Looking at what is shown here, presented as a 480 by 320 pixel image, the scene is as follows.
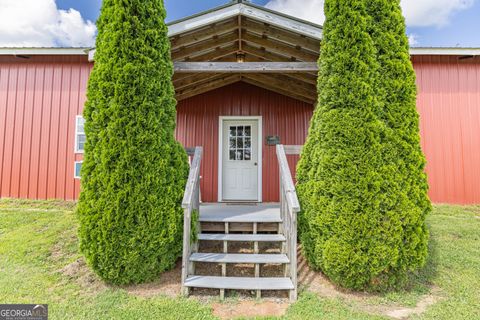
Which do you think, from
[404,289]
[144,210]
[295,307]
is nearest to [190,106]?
[144,210]

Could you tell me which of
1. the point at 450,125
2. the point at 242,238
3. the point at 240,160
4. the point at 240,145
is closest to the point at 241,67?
the point at 242,238

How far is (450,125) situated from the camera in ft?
18.7

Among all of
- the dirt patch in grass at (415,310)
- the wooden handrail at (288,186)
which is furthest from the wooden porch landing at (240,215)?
the dirt patch in grass at (415,310)

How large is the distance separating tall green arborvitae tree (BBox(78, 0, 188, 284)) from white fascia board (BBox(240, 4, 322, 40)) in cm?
150

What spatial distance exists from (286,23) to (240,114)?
2506mm

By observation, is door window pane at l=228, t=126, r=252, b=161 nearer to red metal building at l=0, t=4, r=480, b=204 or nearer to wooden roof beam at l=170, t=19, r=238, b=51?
red metal building at l=0, t=4, r=480, b=204

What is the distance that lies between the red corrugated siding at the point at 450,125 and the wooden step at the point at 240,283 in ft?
16.0

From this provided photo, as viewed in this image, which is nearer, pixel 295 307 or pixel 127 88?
pixel 295 307

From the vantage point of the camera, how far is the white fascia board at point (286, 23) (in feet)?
11.7

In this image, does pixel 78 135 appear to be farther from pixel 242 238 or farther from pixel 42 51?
pixel 242 238

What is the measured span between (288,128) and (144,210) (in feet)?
13.1

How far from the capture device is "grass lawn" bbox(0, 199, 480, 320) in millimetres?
2371

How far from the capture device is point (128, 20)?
281 centimetres

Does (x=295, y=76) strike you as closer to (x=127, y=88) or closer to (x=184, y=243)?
(x=127, y=88)
